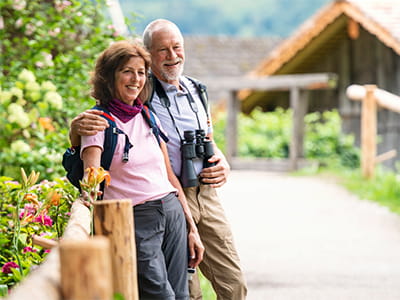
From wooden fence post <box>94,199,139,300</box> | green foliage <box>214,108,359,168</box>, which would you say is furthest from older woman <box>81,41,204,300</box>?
green foliage <box>214,108,359,168</box>

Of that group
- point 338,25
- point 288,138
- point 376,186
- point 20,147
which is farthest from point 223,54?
point 20,147

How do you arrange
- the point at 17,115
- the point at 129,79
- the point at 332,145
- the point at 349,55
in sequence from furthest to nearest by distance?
the point at 349,55, the point at 332,145, the point at 17,115, the point at 129,79

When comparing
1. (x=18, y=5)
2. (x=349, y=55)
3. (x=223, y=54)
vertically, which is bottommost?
(x=18, y=5)

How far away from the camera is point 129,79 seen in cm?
278

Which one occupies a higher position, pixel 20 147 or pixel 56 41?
pixel 56 41

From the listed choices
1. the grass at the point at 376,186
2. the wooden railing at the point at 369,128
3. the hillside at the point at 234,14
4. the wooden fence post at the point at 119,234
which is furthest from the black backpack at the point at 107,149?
the hillside at the point at 234,14

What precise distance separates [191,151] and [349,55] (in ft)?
42.6

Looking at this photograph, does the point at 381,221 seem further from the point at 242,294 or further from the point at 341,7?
the point at 341,7

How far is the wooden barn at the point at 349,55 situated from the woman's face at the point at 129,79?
8748 millimetres

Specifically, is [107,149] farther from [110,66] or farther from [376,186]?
[376,186]

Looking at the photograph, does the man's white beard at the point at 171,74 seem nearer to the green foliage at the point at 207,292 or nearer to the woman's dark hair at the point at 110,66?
→ the woman's dark hair at the point at 110,66

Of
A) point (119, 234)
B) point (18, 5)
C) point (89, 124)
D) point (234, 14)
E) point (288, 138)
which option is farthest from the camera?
point (234, 14)

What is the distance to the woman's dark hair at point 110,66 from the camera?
279cm

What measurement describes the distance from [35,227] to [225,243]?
92cm
